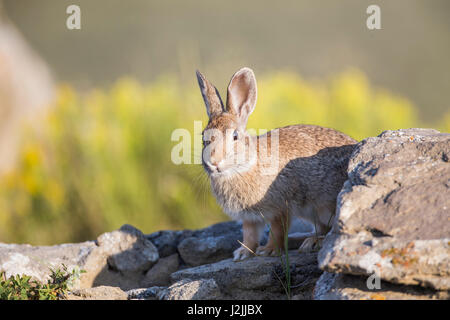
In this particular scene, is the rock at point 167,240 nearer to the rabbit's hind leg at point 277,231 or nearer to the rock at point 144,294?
the rabbit's hind leg at point 277,231

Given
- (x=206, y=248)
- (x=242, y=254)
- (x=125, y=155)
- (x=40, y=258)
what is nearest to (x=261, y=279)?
(x=242, y=254)

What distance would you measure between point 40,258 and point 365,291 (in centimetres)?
264

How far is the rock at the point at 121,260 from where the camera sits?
14.1 feet

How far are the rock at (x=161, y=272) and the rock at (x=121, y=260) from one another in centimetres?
6

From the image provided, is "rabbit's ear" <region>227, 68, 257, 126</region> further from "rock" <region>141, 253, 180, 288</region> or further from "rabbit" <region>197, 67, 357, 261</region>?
"rock" <region>141, 253, 180, 288</region>

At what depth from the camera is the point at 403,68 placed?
1372 cm

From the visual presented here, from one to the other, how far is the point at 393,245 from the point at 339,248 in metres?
0.28

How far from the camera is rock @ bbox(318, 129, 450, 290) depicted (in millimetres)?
2721

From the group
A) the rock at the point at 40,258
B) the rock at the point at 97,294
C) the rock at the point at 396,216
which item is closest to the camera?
the rock at the point at 396,216

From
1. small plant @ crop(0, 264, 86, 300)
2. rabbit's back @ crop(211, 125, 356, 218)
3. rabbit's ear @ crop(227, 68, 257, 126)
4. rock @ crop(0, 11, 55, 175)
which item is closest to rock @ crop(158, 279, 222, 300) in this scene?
small plant @ crop(0, 264, 86, 300)

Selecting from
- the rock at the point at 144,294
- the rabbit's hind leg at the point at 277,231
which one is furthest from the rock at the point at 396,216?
the rock at the point at 144,294

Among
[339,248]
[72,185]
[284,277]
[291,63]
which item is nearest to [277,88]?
[72,185]

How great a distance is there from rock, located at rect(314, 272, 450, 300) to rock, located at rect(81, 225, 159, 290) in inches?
69.8

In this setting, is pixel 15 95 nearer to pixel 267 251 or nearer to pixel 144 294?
pixel 267 251
